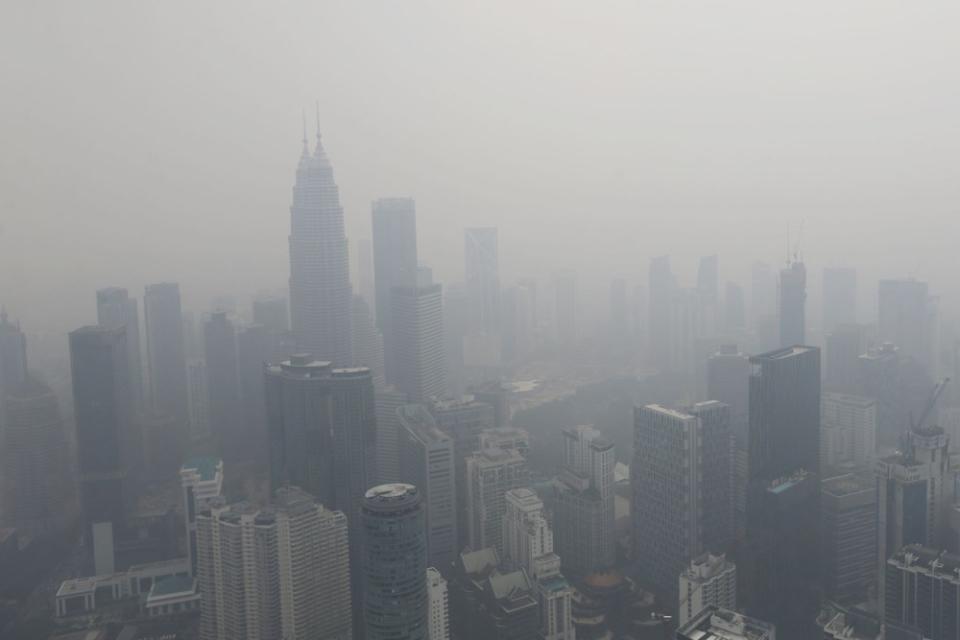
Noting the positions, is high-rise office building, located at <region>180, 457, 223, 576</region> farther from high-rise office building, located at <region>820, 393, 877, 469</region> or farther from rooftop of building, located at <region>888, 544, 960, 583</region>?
high-rise office building, located at <region>820, 393, 877, 469</region>

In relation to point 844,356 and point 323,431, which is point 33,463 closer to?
point 323,431

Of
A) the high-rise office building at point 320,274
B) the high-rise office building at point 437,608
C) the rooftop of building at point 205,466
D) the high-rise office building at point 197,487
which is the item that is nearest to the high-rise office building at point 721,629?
the high-rise office building at point 437,608

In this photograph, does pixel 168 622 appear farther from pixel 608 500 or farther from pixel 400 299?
pixel 400 299

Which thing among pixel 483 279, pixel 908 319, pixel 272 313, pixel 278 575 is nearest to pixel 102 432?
pixel 272 313

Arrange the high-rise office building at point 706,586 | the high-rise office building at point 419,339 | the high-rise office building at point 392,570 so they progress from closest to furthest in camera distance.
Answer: the high-rise office building at point 392,570, the high-rise office building at point 706,586, the high-rise office building at point 419,339

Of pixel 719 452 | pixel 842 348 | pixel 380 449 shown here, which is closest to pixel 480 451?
pixel 380 449

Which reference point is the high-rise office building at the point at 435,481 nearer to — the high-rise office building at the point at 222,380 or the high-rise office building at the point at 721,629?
the high-rise office building at the point at 222,380
